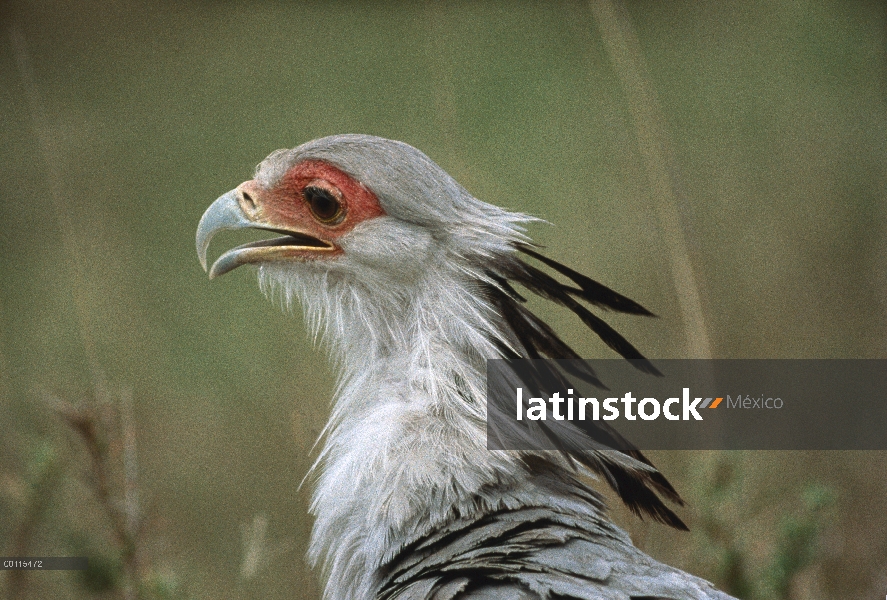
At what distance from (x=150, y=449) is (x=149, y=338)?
0.58 metres

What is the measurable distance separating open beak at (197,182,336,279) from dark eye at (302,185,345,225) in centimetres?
7

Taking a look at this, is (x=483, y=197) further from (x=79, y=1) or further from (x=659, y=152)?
(x=79, y=1)

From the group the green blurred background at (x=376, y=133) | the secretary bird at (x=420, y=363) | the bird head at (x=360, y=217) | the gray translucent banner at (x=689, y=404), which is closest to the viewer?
the secretary bird at (x=420, y=363)

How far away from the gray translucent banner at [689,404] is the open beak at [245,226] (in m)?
0.61

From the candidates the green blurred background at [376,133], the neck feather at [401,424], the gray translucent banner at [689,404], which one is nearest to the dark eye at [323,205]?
the neck feather at [401,424]

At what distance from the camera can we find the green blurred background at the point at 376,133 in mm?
4594

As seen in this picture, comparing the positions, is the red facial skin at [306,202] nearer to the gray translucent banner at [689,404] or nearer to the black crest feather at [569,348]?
the black crest feather at [569,348]

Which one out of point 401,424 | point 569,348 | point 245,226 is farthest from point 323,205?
point 569,348

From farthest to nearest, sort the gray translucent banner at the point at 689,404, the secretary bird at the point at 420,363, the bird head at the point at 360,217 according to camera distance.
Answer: the bird head at the point at 360,217 < the gray translucent banner at the point at 689,404 < the secretary bird at the point at 420,363

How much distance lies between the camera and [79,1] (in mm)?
4734

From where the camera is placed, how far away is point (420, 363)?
8.05 feet

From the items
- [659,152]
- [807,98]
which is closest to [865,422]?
[659,152]

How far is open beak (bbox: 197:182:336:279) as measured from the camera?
2584 mm

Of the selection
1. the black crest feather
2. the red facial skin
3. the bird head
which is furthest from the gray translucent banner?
the red facial skin
